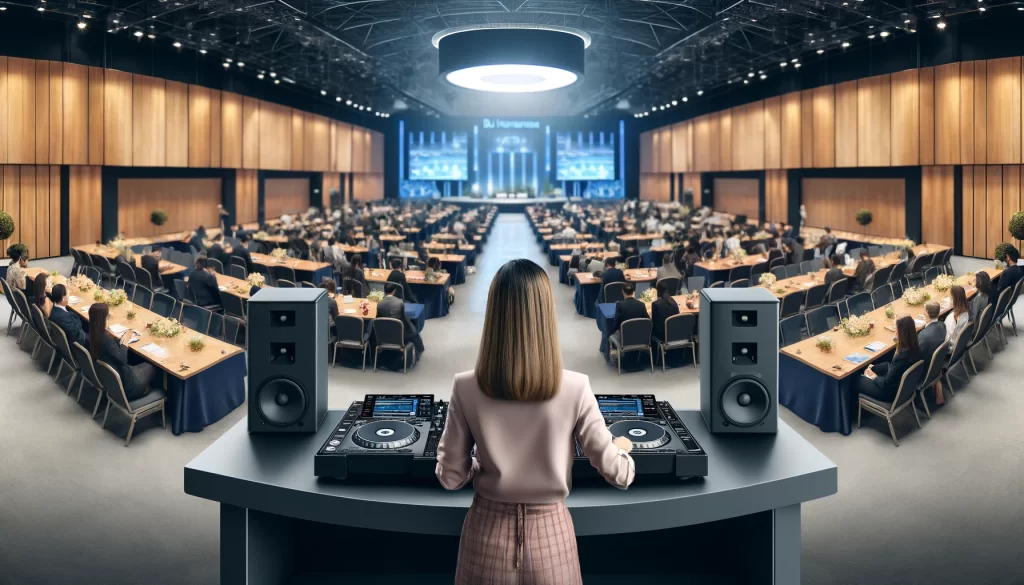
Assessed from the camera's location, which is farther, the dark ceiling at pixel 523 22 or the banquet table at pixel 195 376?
the dark ceiling at pixel 523 22

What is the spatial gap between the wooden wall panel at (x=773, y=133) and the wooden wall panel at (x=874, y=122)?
4.58 m

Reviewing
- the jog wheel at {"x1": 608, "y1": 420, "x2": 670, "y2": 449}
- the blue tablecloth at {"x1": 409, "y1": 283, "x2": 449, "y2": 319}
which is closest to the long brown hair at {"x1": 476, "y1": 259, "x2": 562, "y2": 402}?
the jog wheel at {"x1": 608, "y1": 420, "x2": 670, "y2": 449}

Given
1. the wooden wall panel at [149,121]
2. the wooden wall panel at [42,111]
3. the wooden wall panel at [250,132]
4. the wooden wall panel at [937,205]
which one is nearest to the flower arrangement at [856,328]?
the wooden wall panel at [937,205]

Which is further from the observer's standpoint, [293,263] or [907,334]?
[293,263]

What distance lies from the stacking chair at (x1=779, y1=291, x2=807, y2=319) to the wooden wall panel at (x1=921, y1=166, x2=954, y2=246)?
9.33 metres

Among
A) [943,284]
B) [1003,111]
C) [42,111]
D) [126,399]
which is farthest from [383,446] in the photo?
[1003,111]

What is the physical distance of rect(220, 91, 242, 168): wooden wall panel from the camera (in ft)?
79.6

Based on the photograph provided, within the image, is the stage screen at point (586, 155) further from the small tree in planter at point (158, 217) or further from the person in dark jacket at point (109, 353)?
the person in dark jacket at point (109, 353)

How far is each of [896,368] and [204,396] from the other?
647cm

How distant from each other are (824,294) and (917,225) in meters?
9.47

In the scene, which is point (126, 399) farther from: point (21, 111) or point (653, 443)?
point (21, 111)

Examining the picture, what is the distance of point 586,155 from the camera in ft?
159

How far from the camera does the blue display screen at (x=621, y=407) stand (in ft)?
11.6

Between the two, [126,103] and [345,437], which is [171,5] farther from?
[345,437]
